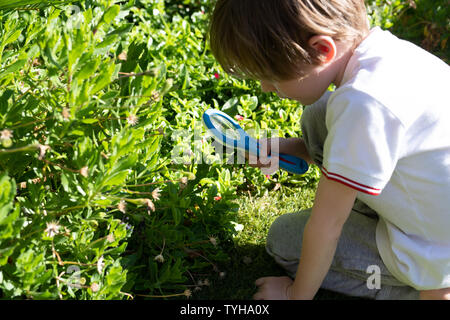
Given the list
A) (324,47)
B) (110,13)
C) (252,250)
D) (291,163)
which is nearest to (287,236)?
(252,250)

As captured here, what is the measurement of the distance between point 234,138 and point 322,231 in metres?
0.54

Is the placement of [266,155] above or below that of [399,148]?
below

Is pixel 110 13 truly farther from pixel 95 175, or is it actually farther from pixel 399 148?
pixel 399 148

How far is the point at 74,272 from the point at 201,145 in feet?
2.47

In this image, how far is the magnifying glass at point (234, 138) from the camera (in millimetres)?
1894

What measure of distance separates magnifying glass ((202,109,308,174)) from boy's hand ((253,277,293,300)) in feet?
1.34

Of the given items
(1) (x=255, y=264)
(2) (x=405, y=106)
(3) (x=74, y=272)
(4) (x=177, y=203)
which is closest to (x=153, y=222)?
(4) (x=177, y=203)

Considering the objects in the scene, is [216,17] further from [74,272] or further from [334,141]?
[74,272]

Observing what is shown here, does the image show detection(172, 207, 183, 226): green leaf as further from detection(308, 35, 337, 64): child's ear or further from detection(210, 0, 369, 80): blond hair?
detection(308, 35, 337, 64): child's ear

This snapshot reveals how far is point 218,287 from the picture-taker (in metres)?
1.77

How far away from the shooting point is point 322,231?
4.94ft

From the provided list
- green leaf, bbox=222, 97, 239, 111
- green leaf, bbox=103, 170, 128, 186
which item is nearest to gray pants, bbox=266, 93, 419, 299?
green leaf, bbox=222, 97, 239, 111

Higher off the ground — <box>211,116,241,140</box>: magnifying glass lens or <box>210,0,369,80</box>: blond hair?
<box>210,0,369,80</box>: blond hair

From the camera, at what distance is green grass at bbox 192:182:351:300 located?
5.81 ft
